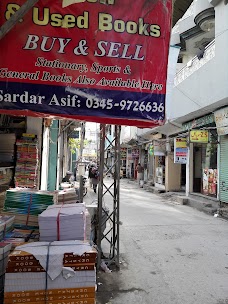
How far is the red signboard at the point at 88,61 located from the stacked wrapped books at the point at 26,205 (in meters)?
1.74

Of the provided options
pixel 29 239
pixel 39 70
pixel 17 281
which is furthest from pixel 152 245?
pixel 39 70

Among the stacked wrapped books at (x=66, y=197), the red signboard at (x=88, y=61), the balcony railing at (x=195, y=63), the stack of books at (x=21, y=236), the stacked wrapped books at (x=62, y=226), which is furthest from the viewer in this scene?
the balcony railing at (x=195, y=63)

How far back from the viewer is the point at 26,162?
6539 millimetres

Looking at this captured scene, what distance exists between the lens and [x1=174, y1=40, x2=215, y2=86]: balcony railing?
1155 centimetres

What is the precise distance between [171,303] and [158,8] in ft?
12.7

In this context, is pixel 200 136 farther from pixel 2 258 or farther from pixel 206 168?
pixel 2 258

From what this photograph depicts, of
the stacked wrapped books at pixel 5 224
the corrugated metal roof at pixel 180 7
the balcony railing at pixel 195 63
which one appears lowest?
the stacked wrapped books at pixel 5 224

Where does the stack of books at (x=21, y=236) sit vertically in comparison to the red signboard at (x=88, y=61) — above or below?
below

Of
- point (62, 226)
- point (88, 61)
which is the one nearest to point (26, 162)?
point (62, 226)

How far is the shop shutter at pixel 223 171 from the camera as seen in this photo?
11312 millimetres

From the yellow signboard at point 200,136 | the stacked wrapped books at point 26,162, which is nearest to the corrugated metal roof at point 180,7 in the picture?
the stacked wrapped books at point 26,162

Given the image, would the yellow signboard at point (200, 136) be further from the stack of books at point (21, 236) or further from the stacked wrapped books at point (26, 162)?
the stack of books at point (21, 236)

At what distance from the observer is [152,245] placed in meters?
7.12

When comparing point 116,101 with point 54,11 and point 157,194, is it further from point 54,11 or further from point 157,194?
point 157,194
